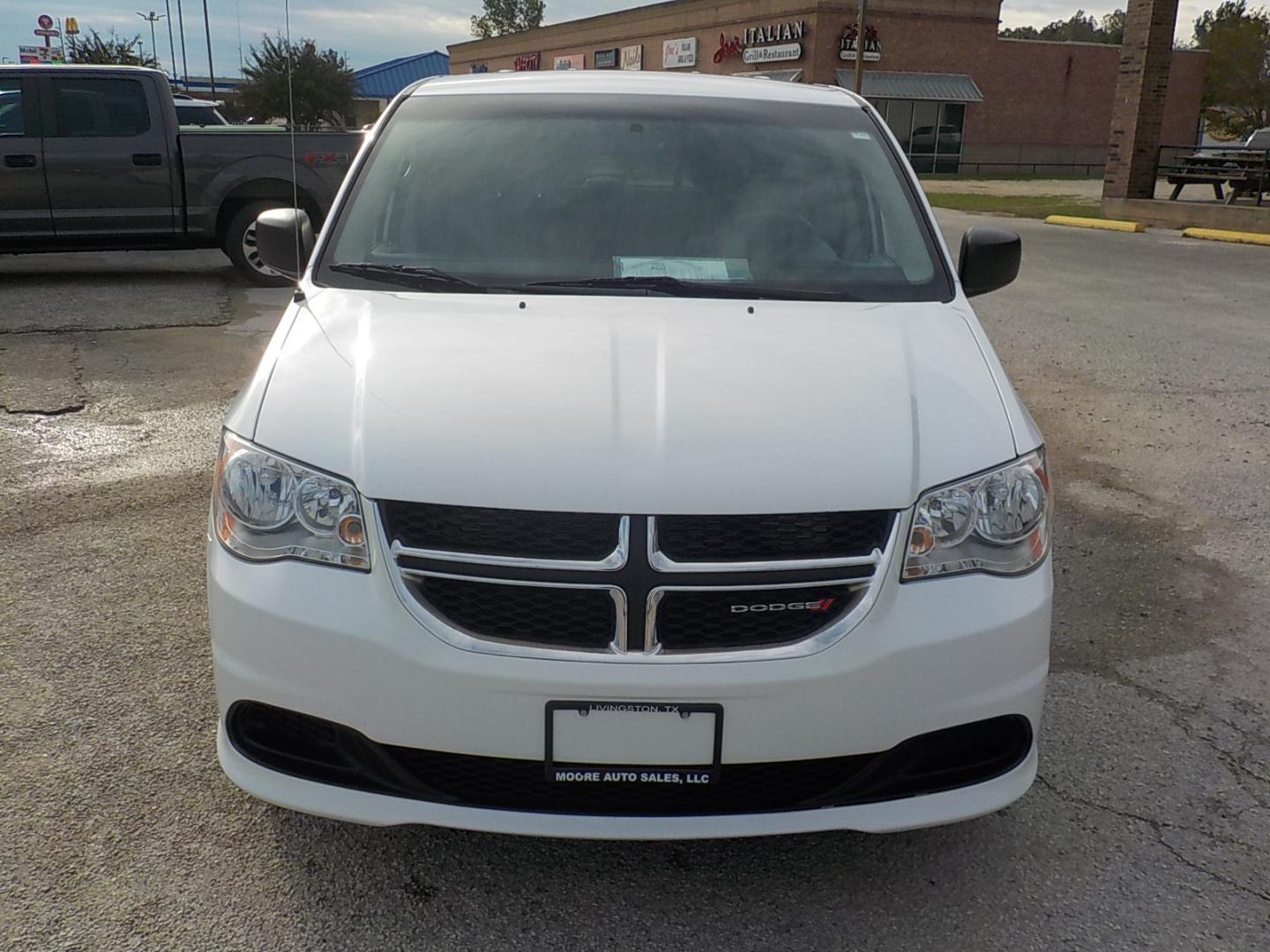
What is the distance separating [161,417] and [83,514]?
64.7 inches

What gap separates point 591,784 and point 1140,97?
21.5 metres

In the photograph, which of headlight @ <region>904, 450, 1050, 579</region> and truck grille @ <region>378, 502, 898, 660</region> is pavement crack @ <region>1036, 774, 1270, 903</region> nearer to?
headlight @ <region>904, 450, 1050, 579</region>

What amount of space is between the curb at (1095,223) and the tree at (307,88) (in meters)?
20.1

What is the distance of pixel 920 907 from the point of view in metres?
2.45

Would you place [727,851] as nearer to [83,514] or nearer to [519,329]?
[519,329]

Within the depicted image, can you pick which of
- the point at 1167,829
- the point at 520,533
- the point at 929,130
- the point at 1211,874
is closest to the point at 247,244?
the point at 520,533

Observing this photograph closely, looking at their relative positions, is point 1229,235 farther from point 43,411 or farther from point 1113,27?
point 1113,27

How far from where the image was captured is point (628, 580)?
7.11 ft

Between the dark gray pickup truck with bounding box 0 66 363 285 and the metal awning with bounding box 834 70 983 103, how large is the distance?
111 feet

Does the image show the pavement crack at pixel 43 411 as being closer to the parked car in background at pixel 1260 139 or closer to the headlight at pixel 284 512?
the headlight at pixel 284 512

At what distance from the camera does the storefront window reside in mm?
42781

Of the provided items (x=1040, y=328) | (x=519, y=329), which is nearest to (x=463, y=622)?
(x=519, y=329)

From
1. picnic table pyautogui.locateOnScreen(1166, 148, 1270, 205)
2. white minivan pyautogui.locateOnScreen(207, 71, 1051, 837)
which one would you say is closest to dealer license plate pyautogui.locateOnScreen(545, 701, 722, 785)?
white minivan pyautogui.locateOnScreen(207, 71, 1051, 837)

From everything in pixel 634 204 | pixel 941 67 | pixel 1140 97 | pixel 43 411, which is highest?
pixel 941 67
